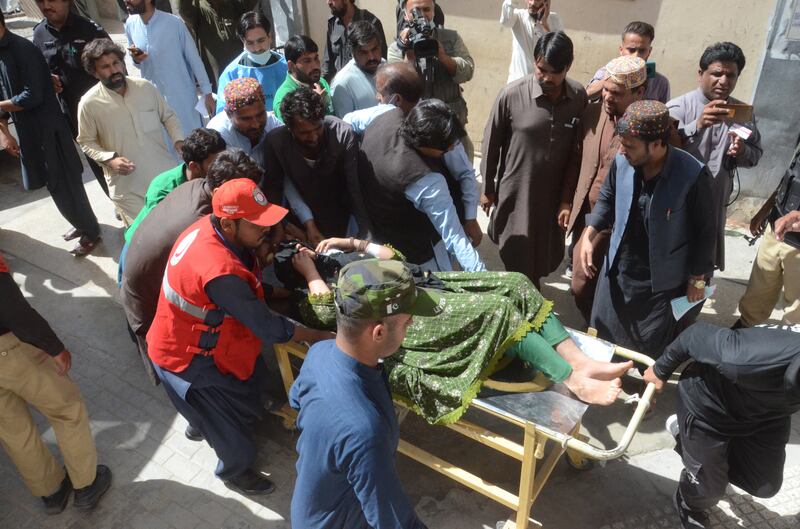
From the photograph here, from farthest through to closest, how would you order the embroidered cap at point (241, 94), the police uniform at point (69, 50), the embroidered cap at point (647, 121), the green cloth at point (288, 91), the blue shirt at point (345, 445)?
the police uniform at point (69, 50) < the green cloth at point (288, 91) < the embroidered cap at point (241, 94) < the embroidered cap at point (647, 121) < the blue shirt at point (345, 445)

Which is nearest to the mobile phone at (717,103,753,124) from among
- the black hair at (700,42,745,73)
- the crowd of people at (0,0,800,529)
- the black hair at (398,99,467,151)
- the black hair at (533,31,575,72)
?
the crowd of people at (0,0,800,529)

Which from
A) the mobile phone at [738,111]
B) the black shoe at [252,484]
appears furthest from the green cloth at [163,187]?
the mobile phone at [738,111]

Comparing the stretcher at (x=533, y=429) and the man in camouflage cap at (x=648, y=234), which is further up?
the man in camouflage cap at (x=648, y=234)

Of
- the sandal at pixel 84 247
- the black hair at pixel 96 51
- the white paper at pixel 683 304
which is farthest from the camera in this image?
the sandal at pixel 84 247

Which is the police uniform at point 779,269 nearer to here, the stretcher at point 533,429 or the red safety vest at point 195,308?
the stretcher at point 533,429

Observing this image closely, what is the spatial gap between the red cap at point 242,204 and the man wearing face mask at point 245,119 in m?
1.16

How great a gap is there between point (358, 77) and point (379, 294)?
10.1 ft

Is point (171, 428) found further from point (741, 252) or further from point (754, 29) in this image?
point (754, 29)

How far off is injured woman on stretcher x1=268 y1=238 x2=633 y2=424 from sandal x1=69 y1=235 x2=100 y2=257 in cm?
341

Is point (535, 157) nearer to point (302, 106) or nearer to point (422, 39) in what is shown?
point (422, 39)

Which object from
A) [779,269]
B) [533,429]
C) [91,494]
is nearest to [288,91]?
[91,494]

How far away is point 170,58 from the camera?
211 inches

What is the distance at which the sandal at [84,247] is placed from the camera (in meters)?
5.44

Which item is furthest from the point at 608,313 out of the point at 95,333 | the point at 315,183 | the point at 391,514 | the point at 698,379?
the point at 95,333
